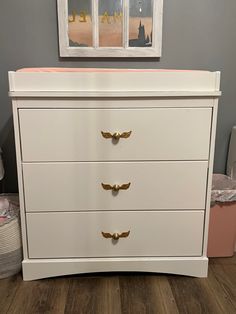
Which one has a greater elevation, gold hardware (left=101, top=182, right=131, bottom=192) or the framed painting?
the framed painting

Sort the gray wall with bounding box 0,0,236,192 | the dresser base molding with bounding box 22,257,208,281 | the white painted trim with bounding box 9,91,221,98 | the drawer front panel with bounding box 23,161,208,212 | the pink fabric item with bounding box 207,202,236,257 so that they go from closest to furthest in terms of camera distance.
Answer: the white painted trim with bounding box 9,91,221,98
the drawer front panel with bounding box 23,161,208,212
the dresser base molding with bounding box 22,257,208,281
the pink fabric item with bounding box 207,202,236,257
the gray wall with bounding box 0,0,236,192

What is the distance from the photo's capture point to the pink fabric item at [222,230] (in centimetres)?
152

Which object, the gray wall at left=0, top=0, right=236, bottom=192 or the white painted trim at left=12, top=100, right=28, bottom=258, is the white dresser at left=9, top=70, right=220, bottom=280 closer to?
the white painted trim at left=12, top=100, right=28, bottom=258

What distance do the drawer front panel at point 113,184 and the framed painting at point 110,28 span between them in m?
0.74

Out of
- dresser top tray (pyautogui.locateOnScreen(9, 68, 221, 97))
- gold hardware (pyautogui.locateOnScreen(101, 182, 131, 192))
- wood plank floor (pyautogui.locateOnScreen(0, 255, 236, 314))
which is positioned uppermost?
dresser top tray (pyautogui.locateOnScreen(9, 68, 221, 97))

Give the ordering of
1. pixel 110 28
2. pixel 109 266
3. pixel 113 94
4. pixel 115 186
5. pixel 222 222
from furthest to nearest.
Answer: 1. pixel 110 28
2. pixel 222 222
3. pixel 109 266
4. pixel 115 186
5. pixel 113 94

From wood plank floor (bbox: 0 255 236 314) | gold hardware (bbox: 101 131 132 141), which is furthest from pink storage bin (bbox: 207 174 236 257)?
gold hardware (bbox: 101 131 132 141)

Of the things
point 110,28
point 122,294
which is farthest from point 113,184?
point 110,28

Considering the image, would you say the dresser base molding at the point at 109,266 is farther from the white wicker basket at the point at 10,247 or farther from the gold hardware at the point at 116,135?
the gold hardware at the point at 116,135

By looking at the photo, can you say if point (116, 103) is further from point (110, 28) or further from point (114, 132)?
point (110, 28)

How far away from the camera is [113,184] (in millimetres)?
A: 1309

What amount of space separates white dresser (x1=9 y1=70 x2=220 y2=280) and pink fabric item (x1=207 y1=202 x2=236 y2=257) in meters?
0.17

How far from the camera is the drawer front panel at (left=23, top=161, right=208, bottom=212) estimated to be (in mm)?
1283

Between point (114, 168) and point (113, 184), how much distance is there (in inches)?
2.9
